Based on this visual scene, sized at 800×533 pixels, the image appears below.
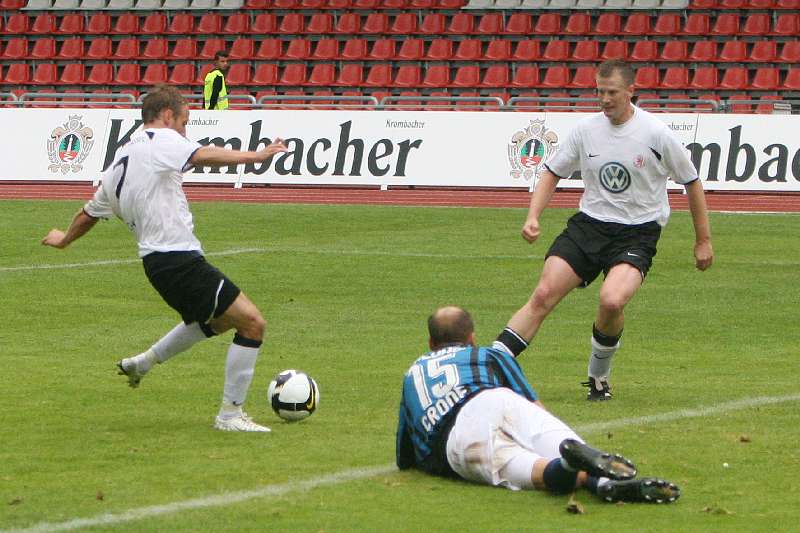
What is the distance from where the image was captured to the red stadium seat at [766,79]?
31347mm

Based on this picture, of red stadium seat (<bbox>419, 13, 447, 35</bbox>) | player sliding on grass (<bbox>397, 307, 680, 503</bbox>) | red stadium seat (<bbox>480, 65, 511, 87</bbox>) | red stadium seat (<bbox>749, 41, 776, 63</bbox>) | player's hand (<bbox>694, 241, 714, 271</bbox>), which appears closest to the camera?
player sliding on grass (<bbox>397, 307, 680, 503</bbox>)

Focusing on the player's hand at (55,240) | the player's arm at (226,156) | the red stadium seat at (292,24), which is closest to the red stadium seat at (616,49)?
the red stadium seat at (292,24)

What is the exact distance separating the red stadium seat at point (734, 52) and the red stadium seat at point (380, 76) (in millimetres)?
7269

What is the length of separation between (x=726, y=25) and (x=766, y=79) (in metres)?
1.93

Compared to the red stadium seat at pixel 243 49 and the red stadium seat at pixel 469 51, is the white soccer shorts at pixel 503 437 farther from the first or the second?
the red stadium seat at pixel 243 49

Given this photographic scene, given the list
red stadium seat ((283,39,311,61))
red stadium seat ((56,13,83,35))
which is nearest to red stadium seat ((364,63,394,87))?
red stadium seat ((283,39,311,61))

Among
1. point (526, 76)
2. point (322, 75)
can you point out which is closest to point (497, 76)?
point (526, 76)

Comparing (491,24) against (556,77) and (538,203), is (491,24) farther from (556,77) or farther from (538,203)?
(538,203)

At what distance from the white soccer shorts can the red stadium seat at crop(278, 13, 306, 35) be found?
99.8 feet

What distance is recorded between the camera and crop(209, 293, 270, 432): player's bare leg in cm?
823

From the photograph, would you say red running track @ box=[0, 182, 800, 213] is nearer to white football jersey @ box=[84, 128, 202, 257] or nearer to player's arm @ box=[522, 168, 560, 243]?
player's arm @ box=[522, 168, 560, 243]

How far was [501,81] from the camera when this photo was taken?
33.8 m

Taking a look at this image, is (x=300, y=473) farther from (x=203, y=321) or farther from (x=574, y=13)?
(x=574, y=13)

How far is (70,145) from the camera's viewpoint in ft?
91.7
